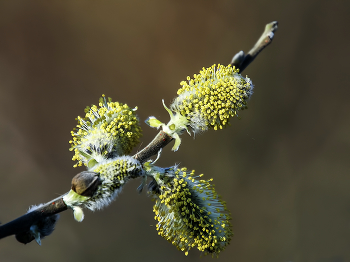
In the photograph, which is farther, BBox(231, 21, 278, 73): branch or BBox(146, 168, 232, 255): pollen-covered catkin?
BBox(231, 21, 278, 73): branch

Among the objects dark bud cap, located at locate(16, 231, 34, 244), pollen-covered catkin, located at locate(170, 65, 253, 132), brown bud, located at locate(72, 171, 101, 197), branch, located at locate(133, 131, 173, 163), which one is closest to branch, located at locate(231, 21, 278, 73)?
pollen-covered catkin, located at locate(170, 65, 253, 132)

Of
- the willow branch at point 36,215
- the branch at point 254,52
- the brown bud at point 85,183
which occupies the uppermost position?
the branch at point 254,52

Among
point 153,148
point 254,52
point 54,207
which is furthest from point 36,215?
point 254,52

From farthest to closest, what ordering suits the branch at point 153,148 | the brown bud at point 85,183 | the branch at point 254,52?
the branch at point 254,52
the branch at point 153,148
the brown bud at point 85,183

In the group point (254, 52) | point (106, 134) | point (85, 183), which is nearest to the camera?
point (85, 183)

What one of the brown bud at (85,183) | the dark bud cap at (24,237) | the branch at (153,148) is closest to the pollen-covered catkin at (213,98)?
the branch at (153,148)

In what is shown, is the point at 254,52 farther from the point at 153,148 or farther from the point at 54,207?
the point at 54,207

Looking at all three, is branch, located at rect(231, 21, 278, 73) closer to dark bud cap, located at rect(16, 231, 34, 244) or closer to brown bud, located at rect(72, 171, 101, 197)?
brown bud, located at rect(72, 171, 101, 197)

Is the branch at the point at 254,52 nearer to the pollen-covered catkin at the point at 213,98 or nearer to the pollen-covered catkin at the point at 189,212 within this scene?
the pollen-covered catkin at the point at 213,98

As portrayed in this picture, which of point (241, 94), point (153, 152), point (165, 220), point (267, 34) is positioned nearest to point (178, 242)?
point (165, 220)
